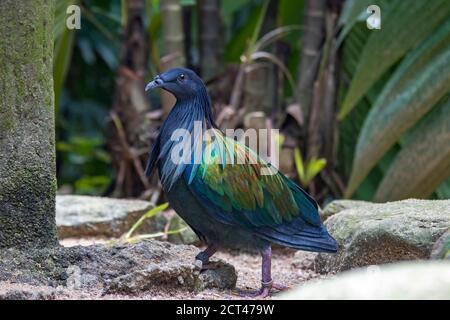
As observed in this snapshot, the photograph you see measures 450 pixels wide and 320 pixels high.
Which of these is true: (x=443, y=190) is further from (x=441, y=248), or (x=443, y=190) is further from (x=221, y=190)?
→ (x=221, y=190)

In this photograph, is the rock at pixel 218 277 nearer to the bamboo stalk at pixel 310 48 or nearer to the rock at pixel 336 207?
the rock at pixel 336 207

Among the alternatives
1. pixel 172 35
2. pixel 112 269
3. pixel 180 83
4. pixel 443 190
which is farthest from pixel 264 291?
pixel 172 35

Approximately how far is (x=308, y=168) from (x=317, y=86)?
64 centimetres

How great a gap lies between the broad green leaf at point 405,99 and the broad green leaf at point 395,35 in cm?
8

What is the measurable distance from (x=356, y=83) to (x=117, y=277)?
9.92 feet

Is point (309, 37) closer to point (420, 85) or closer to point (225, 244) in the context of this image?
point (420, 85)

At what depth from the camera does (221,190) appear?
11.4 ft

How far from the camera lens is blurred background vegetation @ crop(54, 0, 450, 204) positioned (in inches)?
225

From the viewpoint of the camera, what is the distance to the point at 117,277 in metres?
3.36

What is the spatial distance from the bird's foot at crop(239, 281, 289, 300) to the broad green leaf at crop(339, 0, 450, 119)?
263 cm

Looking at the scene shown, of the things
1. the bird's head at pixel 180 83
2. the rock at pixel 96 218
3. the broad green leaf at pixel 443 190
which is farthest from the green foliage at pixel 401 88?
the bird's head at pixel 180 83

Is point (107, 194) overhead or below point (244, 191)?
below
